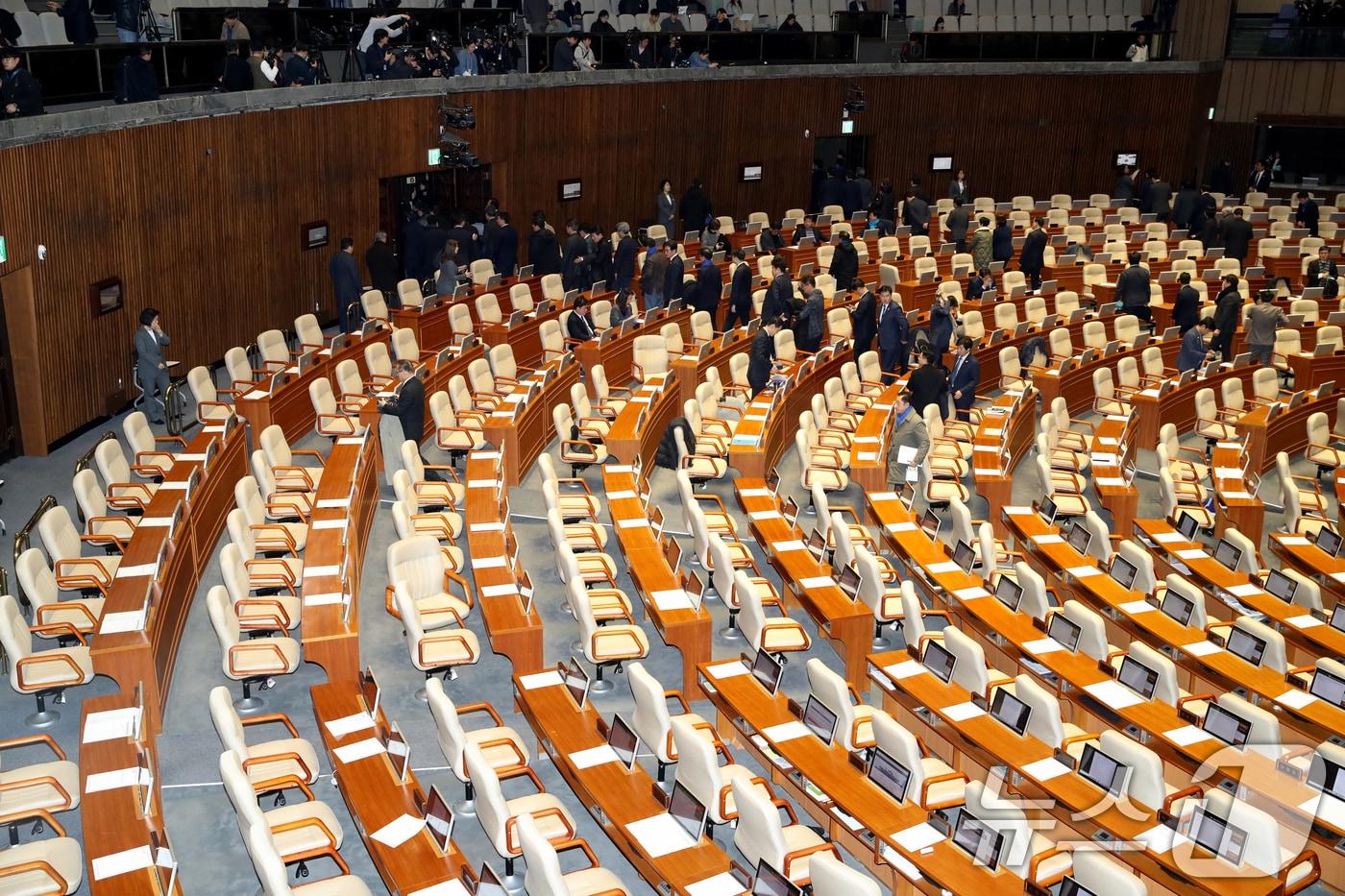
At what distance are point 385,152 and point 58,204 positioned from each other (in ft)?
19.0

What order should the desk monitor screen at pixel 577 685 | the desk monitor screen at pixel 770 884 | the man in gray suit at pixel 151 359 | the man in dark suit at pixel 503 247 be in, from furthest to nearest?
the man in dark suit at pixel 503 247 < the man in gray suit at pixel 151 359 < the desk monitor screen at pixel 577 685 < the desk monitor screen at pixel 770 884

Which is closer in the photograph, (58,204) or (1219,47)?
(58,204)

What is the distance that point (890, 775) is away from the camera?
6.99 metres

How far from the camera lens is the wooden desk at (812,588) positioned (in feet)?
30.3

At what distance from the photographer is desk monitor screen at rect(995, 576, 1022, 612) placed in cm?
967

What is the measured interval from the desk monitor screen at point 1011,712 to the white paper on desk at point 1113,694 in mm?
743

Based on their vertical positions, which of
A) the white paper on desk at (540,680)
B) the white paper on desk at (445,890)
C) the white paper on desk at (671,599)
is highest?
the white paper on desk at (671,599)

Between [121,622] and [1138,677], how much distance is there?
251 inches

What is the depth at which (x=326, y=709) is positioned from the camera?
7664mm

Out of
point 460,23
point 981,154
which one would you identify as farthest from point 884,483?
point 981,154

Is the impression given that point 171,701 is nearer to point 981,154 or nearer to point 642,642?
point 642,642

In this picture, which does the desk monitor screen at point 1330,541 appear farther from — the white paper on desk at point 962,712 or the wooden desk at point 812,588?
the white paper on desk at point 962,712

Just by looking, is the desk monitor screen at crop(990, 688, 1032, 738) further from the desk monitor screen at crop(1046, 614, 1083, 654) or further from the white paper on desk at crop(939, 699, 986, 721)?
the desk monitor screen at crop(1046, 614, 1083, 654)

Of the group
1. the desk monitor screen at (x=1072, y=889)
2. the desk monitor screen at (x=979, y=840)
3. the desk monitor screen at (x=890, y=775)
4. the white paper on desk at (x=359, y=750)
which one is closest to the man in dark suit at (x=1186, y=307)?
the desk monitor screen at (x=890, y=775)
